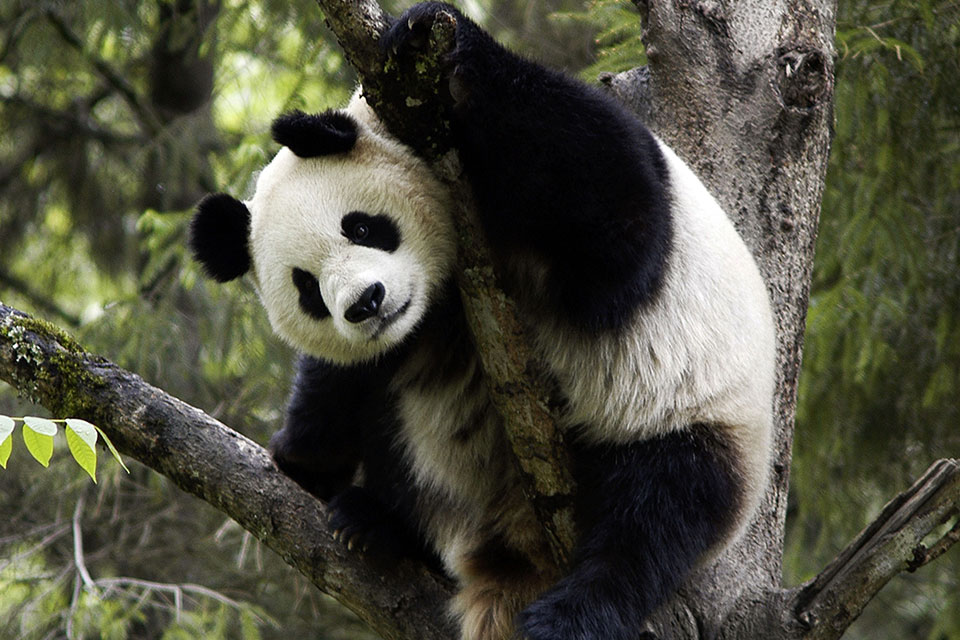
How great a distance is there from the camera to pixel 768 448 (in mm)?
3078

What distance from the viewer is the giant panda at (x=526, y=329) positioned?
2.57 m

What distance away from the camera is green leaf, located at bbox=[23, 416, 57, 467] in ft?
6.19

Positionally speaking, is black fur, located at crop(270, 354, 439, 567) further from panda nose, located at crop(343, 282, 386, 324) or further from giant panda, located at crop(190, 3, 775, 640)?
panda nose, located at crop(343, 282, 386, 324)

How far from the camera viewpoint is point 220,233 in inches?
120

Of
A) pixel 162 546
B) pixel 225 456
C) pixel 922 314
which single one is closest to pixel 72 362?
pixel 225 456

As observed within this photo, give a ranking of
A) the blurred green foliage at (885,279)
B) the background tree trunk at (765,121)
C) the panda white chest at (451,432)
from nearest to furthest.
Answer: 1. the panda white chest at (451,432)
2. the background tree trunk at (765,121)
3. the blurred green foliage at (885,279)

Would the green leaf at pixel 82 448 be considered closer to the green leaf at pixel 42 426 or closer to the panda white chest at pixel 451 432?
the green leaf at pixel 42 426

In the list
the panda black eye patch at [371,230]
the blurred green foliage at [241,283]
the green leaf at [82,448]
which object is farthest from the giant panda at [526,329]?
the blurred green foliage at [241,283]

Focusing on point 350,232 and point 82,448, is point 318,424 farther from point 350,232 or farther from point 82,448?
point 82,448

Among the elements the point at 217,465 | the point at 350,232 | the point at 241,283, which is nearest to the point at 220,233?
the point at 350,232

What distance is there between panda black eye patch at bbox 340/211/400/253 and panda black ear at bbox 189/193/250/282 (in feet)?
1.56

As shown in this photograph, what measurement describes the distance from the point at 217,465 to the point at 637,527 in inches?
50.2

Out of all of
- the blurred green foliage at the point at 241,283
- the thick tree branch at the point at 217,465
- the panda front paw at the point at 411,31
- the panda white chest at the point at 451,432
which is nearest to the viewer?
the panda front paw at the point at 411,31

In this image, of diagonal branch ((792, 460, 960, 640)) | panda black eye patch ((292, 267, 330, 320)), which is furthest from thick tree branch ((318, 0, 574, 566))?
diagonal branch ((792, 460, 960, 640))
